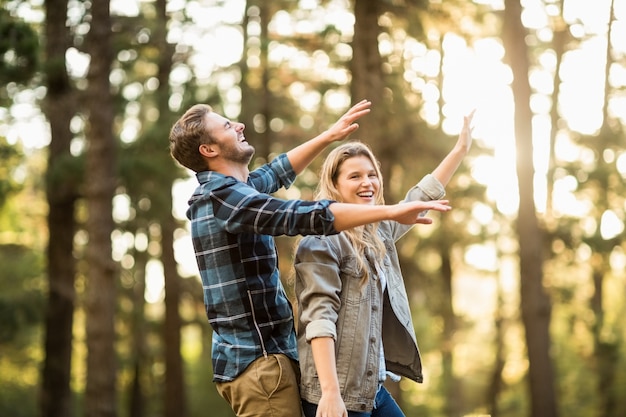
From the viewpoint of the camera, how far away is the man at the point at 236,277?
10.8 feet

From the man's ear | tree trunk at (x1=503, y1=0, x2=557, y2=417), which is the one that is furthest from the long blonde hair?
tree trunk at (x1=503, y1=0, x2=557, y2=417)

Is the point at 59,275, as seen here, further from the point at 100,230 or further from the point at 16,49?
the point at 16,49

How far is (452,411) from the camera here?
770 inches

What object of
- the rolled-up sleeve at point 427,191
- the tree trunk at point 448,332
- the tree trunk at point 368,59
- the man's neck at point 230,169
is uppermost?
the tree trunk at point 368,59

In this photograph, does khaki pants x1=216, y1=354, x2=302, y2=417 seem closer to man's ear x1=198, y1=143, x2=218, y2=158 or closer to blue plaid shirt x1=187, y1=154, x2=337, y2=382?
blue plaid shirt x1=187, y1=154, x2=337, y2=382

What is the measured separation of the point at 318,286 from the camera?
3.35 m

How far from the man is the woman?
0.12 m

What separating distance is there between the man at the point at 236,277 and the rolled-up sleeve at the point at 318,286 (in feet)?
0.35

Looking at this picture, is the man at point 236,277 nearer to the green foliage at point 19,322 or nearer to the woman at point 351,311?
the woman at point 351,311

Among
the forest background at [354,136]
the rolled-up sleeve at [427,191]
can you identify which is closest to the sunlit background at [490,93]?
the forest background at [354,136]

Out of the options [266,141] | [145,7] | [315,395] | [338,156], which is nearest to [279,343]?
[315,395]

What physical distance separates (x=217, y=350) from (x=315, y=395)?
44 cm

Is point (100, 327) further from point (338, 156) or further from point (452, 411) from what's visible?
point (452, 411)

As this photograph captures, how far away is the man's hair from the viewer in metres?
3.44
